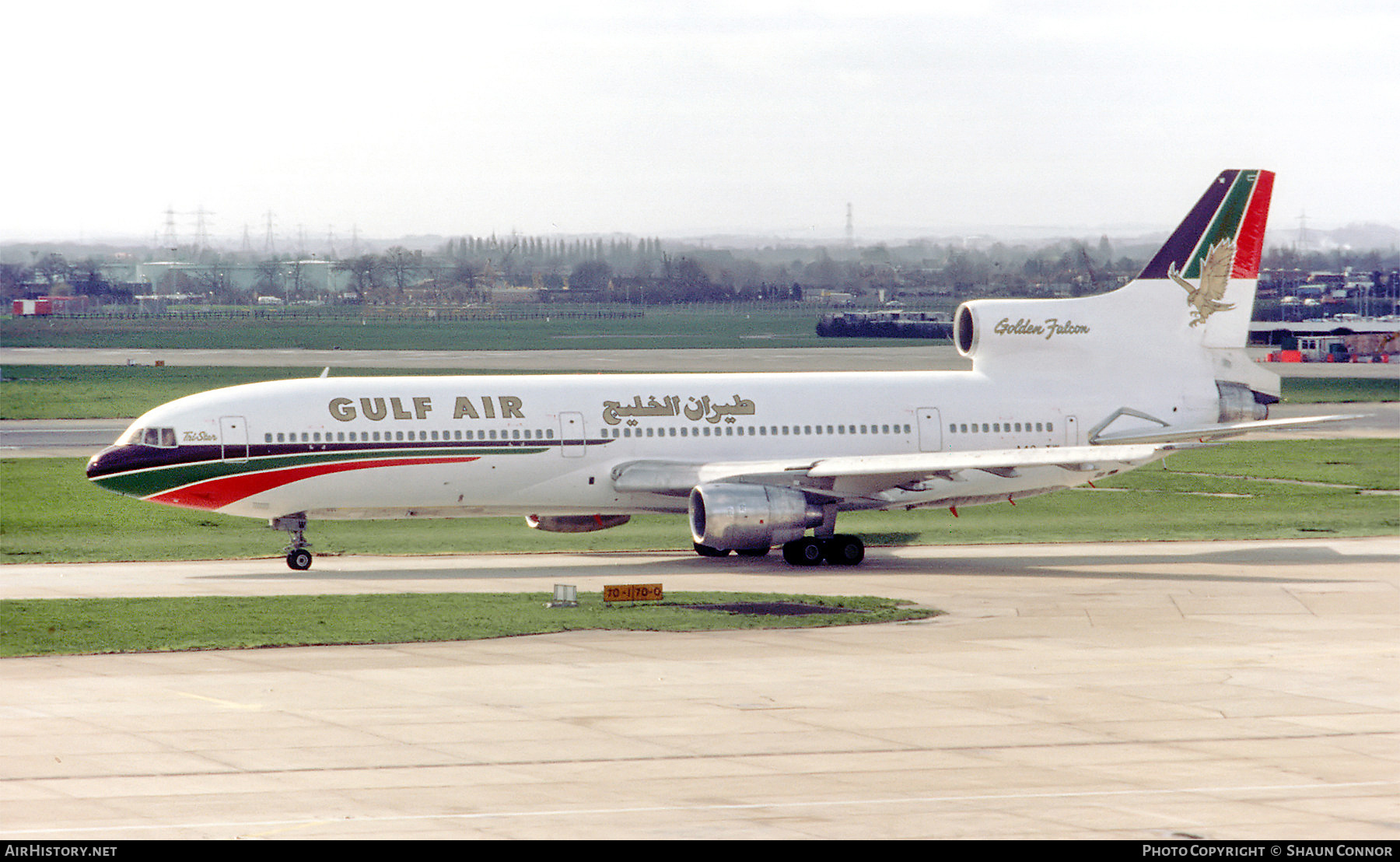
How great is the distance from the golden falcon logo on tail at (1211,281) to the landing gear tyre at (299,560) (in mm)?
24266

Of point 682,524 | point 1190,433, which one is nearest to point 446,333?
point 682,524

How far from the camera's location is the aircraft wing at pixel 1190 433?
140 feet

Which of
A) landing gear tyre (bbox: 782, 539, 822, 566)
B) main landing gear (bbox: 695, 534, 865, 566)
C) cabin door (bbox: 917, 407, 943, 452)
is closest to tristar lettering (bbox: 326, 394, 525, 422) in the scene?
main landing gear (bbox: 695, 534, 865, 566)

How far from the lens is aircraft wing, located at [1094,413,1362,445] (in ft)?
140

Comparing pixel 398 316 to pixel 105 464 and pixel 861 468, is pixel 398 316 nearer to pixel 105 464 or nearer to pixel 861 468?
pixel 105 464

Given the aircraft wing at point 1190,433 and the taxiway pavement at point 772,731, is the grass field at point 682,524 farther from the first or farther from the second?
the taxiway pavement at point 772,731

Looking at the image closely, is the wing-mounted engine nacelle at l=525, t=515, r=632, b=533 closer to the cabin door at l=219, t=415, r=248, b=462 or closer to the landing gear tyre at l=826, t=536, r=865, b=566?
the landing gear tyre at l=826, t=536, r=865, b=566

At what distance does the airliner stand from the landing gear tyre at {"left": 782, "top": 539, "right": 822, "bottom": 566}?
0.11m

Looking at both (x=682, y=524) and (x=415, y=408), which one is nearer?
(x=415, y=408)

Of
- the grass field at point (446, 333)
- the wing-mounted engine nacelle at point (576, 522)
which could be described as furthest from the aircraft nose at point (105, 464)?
the grass field at point (446, 333)

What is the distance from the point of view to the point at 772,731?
22859 mm

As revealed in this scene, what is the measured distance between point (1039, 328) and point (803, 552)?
32.1 feet
